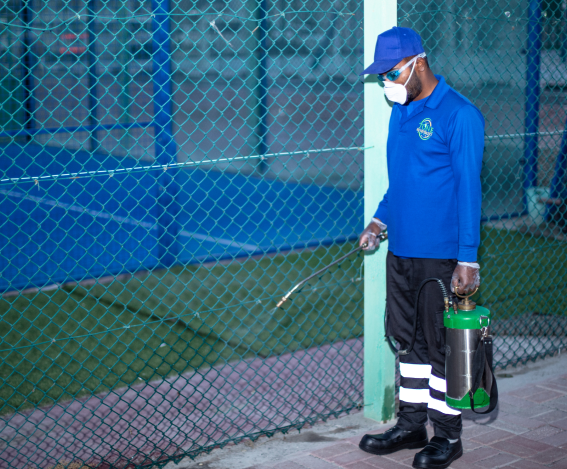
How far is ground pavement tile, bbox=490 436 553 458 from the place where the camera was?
3.47 m

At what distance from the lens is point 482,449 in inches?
139

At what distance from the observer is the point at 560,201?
790 centimetres

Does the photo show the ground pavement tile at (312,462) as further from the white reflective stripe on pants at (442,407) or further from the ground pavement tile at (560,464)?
the ground pavement tile at (560,464)

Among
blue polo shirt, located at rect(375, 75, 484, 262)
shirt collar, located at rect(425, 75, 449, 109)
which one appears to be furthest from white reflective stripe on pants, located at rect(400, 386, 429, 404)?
shirt collar, located at rect(425, 75, 449, 109)

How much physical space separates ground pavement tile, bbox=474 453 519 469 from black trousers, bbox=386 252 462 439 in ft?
0.56

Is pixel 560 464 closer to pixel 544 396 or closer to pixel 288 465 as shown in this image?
→ pixel 544 396

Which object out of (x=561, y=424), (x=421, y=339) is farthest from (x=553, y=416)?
(x=421, y=339)

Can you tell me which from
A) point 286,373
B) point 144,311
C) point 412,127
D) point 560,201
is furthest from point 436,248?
point 560,201

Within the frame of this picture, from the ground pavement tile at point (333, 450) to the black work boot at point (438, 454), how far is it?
37 centimetres

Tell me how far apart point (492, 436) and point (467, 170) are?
1552 millimetres

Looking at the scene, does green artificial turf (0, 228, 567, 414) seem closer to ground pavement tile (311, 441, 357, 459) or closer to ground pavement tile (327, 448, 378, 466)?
ground pavement tile (311, 441, 357, 459)

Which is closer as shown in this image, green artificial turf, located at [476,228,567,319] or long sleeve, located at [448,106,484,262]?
long sleeve, located at [448,106,484,262]

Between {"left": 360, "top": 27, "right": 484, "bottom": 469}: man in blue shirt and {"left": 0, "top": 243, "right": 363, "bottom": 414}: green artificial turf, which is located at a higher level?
{"left": 360, "top": 27, "right": 484, "bottom": 469}: man in blue shirt

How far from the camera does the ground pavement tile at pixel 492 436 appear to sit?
3.62 metres
